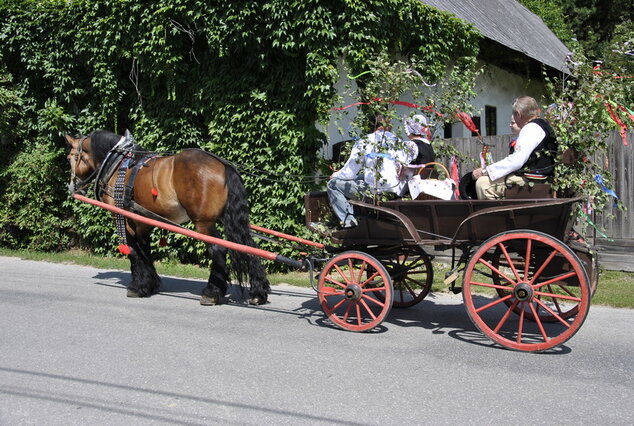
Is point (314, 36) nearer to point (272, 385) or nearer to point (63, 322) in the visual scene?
point (63, 322)

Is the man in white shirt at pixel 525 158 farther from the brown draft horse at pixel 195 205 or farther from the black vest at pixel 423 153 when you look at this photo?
the brown draft horse at pixel 195 205

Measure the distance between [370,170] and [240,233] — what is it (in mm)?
1886

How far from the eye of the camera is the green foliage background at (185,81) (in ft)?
29.8

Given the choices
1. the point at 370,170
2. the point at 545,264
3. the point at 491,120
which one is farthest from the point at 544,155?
the point at 491,120

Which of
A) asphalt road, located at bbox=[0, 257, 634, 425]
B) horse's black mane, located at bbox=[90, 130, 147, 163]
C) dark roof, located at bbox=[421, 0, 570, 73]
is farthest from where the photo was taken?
dark roof, located at bbox=[421, 0, 570, 73]

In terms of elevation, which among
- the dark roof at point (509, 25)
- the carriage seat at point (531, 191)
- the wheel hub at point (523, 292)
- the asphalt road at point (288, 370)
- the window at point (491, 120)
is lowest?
the asphalt road at point (288, 370)

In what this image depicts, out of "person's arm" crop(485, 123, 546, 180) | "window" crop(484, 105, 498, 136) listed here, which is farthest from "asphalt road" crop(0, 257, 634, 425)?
"window" crop(484, 105, 498, 136)

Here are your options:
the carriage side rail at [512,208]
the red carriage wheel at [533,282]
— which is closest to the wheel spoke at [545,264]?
the red carriage wheel at [533,282]

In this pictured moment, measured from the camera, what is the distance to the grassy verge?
744 cm

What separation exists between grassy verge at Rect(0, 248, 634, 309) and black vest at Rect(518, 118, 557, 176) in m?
2.23

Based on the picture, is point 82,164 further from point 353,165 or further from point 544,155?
point 544,155

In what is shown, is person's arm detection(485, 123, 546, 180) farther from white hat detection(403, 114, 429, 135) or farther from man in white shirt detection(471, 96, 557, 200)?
white hat detection(403, 114, 429, 135)

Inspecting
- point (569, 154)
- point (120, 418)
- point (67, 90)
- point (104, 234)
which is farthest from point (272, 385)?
point (67, 90)

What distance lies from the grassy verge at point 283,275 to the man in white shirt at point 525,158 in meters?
2.27
